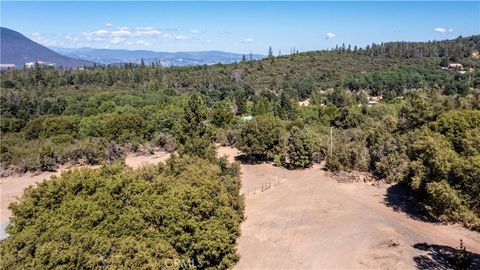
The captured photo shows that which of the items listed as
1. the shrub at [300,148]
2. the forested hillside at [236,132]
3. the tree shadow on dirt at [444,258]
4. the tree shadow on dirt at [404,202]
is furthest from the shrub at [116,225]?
the shrub at [300,148]

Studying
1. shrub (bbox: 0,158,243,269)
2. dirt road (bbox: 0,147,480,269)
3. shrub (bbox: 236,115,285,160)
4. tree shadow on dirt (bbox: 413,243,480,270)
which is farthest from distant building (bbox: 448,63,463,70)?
shrub (bbox: 0,158,243,269)

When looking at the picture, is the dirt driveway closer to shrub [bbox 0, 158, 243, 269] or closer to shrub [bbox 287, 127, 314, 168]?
shrub [bbox 0, 158, 243, 269]

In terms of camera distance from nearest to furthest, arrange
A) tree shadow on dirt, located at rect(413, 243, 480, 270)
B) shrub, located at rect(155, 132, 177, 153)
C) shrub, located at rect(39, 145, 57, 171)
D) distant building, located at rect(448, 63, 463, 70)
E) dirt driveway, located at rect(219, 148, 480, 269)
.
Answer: tree shadow on dirt, located at rect(413, 243, 480, 270) < dirt driveway, located at rect(219, 148, 480, 269) < shrub, located at rect(39, 145, 57, 171) < shrub, located at rect(155, 132, 177, 153) < distant building, located at rect(448, 63, 463, 70)

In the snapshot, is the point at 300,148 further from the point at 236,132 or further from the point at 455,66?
the point at 455,66

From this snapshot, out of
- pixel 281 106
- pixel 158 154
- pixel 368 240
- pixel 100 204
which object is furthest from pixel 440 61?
pixel 100 204

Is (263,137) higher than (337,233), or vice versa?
(263,137)

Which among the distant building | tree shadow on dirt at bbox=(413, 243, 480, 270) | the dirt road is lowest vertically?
the dirt road

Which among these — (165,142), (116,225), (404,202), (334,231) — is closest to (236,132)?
(165,142)

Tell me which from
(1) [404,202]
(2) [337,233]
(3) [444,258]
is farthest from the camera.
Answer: (1) [404,202]
